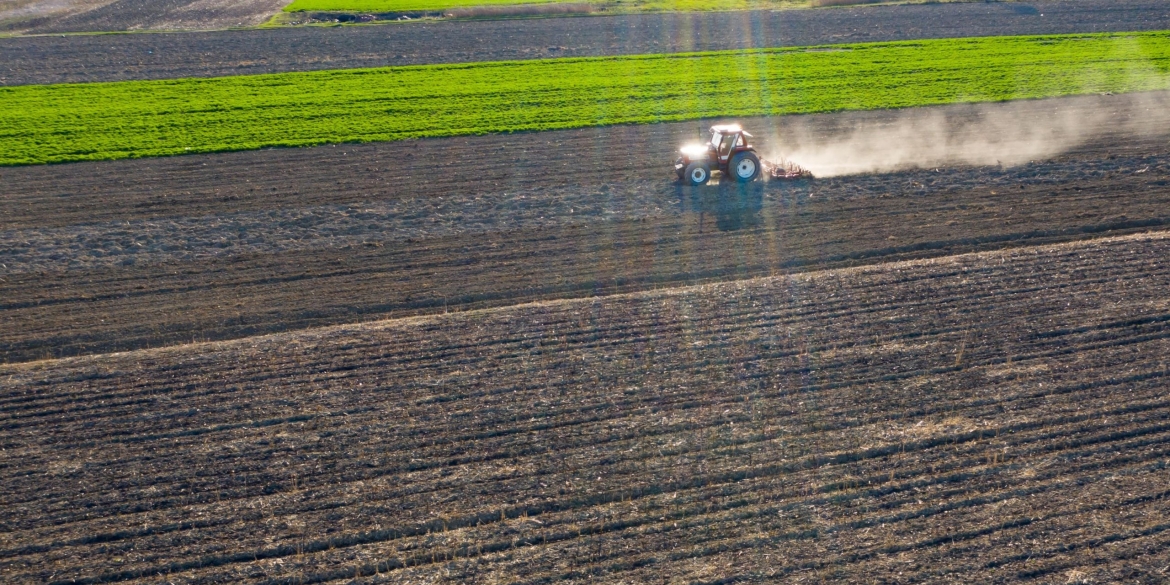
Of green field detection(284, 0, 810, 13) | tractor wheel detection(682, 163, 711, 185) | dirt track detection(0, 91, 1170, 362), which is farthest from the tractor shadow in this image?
→ green field detection(284, 0, 810, 13)

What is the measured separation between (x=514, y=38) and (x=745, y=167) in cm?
2603

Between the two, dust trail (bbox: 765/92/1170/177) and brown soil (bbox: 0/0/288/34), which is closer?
dust trail (bbox: 765/92/1170/177)

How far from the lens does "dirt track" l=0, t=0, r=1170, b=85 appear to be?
139 feet

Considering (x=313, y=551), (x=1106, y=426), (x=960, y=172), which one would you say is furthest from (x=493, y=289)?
(x=960, y=172)

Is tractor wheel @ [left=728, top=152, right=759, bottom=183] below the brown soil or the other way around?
below

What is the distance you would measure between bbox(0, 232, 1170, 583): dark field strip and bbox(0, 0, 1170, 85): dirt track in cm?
2809

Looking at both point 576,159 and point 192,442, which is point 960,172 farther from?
point 192,442

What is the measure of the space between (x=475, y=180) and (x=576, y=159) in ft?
10.6

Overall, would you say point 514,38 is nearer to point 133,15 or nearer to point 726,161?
point 133,15

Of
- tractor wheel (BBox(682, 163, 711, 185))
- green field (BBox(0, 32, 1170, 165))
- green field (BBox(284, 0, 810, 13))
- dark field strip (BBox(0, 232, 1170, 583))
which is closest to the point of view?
dark field strip (BBox(0, 232, 1170, 583))

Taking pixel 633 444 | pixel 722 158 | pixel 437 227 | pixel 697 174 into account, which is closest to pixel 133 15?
pixel 437 227

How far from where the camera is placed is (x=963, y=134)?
29594mm

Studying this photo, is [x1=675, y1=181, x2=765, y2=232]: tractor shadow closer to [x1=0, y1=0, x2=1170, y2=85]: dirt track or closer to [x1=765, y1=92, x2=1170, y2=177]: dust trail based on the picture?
[x1=765, y1=92, x2=1170, y2=177]: dust trail

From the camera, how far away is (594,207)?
24172 mm
